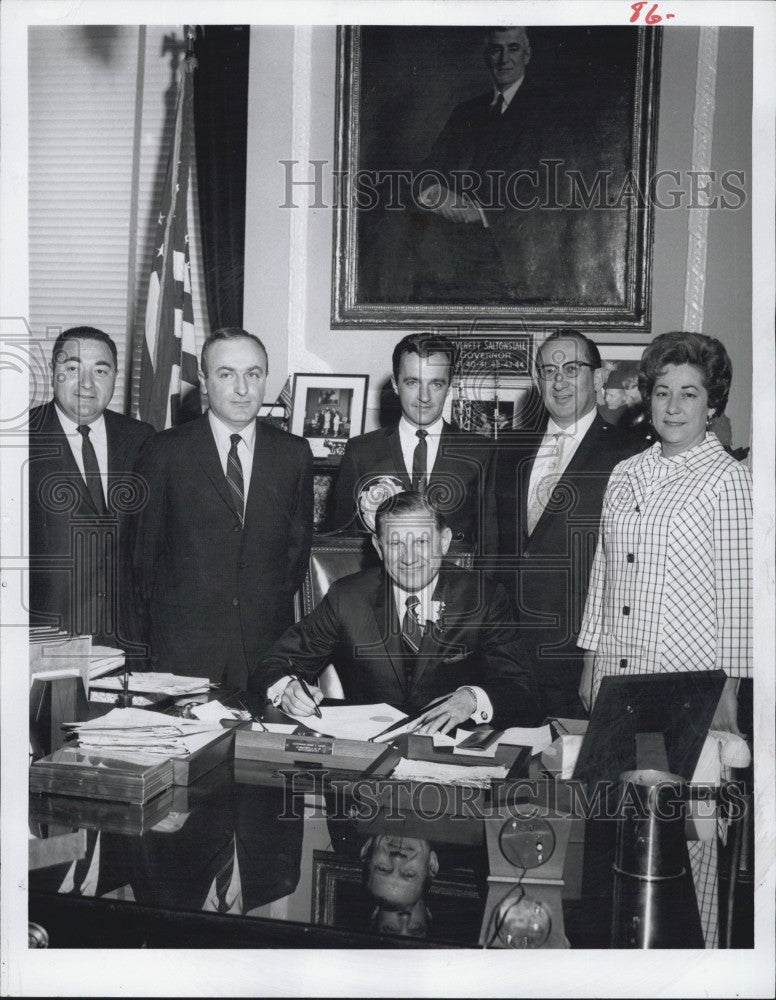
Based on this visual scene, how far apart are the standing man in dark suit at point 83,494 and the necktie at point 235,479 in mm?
276

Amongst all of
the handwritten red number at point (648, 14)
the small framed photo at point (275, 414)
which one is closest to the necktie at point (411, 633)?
the small framed photo at point (275, 414)

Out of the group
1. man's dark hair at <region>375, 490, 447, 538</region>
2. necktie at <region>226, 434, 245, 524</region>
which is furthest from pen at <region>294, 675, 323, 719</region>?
necktie at <region>226, 434, 245, 524</region>

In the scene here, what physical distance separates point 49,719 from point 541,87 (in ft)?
7.34

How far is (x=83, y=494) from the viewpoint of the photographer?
98.2 inches

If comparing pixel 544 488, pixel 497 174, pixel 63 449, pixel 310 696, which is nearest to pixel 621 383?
pixel 544 488

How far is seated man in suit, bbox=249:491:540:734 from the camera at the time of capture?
6.93 feet

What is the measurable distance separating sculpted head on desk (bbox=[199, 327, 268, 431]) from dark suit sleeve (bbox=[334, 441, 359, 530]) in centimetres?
32

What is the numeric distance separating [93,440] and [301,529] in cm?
68

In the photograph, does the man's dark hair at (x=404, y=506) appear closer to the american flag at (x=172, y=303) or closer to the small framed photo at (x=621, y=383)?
the small framed photo at (x=621, y=383)

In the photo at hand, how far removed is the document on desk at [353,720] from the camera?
5.71 feet

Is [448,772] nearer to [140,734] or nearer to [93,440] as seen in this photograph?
[140,734]

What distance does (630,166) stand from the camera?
2559 millimetres

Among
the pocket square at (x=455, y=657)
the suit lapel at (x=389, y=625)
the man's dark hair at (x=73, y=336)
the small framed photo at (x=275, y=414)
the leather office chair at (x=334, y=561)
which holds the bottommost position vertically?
the pocket square at (x=455, y=657)

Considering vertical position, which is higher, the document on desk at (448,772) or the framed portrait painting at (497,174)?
the framed portrait painting at (497,174)
